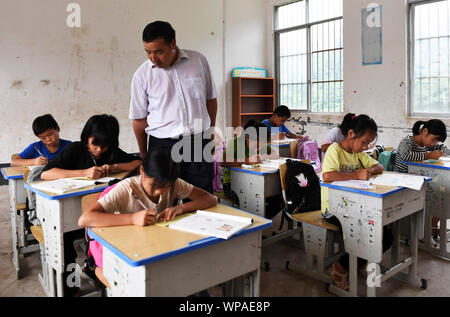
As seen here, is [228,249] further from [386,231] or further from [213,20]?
[213,20]

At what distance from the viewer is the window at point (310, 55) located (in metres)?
6.86

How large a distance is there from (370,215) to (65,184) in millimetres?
1688

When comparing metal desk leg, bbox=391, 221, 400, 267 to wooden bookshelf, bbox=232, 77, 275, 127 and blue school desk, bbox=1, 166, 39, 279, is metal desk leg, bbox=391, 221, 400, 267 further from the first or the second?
wooden bookshelf, bbox=232, 77, 275, 127

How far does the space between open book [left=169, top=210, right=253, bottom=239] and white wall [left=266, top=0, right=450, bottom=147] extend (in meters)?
4.88

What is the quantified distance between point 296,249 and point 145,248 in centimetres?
207

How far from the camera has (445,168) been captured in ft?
9.66

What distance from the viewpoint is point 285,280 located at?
2582 millimetres

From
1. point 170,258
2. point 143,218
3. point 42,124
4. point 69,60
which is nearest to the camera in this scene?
point 170,258

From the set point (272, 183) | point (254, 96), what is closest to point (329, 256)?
point (272, 183)

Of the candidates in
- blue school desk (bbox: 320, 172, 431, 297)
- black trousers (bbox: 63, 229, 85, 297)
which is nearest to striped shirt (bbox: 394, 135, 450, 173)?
blue school desk (bbox: 320, 172, 431, 297)

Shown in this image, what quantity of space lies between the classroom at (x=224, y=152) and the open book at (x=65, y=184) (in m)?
0.02

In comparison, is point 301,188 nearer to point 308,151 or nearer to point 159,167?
point 159,167

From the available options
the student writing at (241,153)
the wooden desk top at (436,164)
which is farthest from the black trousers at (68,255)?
the wooden desk top at (436,164)

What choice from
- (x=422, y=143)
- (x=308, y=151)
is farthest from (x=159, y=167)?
(x=308, y=151)
